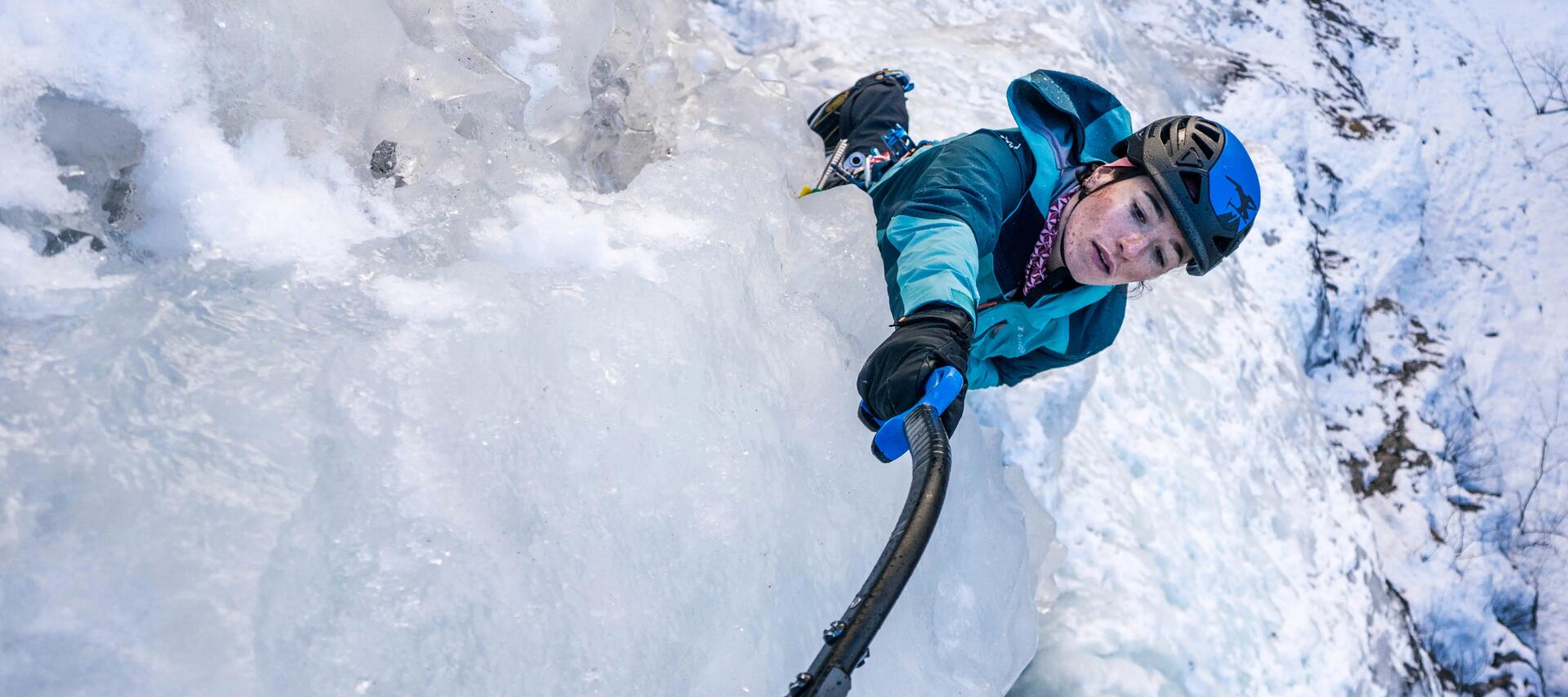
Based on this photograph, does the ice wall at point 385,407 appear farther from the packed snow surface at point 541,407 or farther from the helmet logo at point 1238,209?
the helmet logo at point 1238,209

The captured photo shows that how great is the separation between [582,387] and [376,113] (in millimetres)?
650

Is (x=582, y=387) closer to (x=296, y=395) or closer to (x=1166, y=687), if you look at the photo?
(x=296, y=395)

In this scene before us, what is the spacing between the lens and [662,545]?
1.25 m

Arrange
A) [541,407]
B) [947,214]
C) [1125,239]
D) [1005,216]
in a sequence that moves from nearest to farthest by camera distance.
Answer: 1. [541,407]
2. [947,214]
3. [1125,239]
4. [1005,216]

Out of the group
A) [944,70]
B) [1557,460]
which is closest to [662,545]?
[944,70]

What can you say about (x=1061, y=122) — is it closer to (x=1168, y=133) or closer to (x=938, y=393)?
(x=1168, y=133)

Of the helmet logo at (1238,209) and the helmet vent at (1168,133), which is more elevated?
the helmet vent at (1168,133)

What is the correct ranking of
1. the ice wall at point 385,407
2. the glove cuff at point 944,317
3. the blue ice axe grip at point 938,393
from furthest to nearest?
the glove cuff at point 944,317 → the blue ice axe grip at point 938,393 → the ice wall at point 385,407

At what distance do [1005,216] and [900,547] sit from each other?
97 cm

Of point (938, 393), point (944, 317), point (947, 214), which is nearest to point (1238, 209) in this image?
point (947, 214)

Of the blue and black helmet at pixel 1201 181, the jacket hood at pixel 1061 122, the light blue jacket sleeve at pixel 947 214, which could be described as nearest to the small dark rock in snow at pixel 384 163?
the light blue jacket sleeve at pixel 947 214

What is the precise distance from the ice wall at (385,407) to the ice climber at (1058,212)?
27 cm

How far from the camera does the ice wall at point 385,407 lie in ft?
3.24

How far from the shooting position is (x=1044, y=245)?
1.76m
